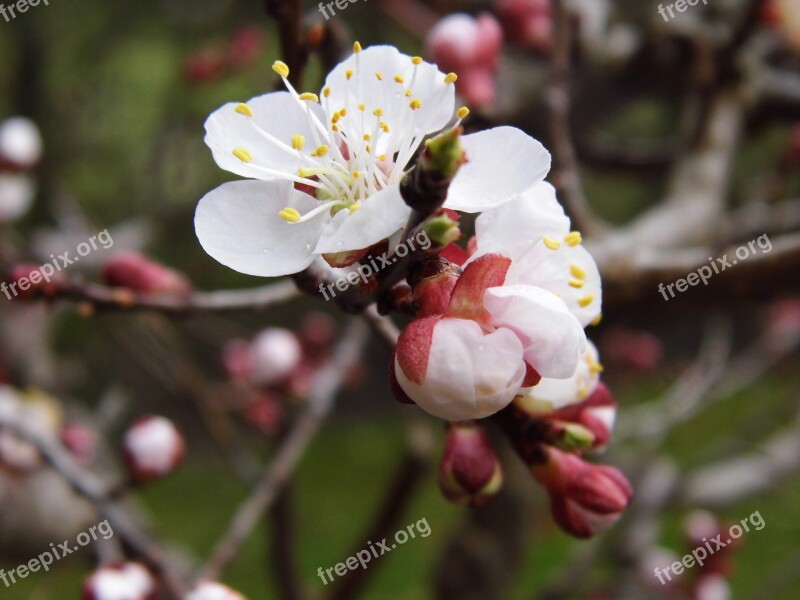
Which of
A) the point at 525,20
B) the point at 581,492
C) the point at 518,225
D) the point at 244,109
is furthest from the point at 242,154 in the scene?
the point at 525,20

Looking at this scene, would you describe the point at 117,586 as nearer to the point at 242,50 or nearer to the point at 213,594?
the point at 213,594

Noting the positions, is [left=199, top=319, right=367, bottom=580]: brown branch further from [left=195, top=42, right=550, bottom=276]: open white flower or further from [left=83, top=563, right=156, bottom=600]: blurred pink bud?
[left=195, top=42, right=550, bottom=276]: open white flower

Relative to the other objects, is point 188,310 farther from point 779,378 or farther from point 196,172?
point 779,378

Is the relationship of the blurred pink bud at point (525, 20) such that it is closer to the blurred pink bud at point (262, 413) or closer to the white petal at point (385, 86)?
the white petal at point (385, 86)

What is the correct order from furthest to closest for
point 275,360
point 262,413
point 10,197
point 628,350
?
1. point 628,350
2. point 262,413
3. point 10,197
4. point 275,360

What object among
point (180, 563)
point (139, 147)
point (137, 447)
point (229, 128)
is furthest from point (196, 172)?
point (229, 128)

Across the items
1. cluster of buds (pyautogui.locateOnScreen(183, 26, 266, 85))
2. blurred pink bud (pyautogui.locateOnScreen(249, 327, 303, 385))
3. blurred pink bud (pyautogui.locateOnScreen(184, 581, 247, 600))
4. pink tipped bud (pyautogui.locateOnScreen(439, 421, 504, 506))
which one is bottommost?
blurred pink bud (pyautogui.locateOnScreen(249, 327, 303, 385))

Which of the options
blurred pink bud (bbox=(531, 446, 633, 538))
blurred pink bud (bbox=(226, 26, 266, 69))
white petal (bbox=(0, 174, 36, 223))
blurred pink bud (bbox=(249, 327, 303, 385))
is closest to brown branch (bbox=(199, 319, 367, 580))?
blurred pink bud (bbox=(249, 327, 303, 385))
